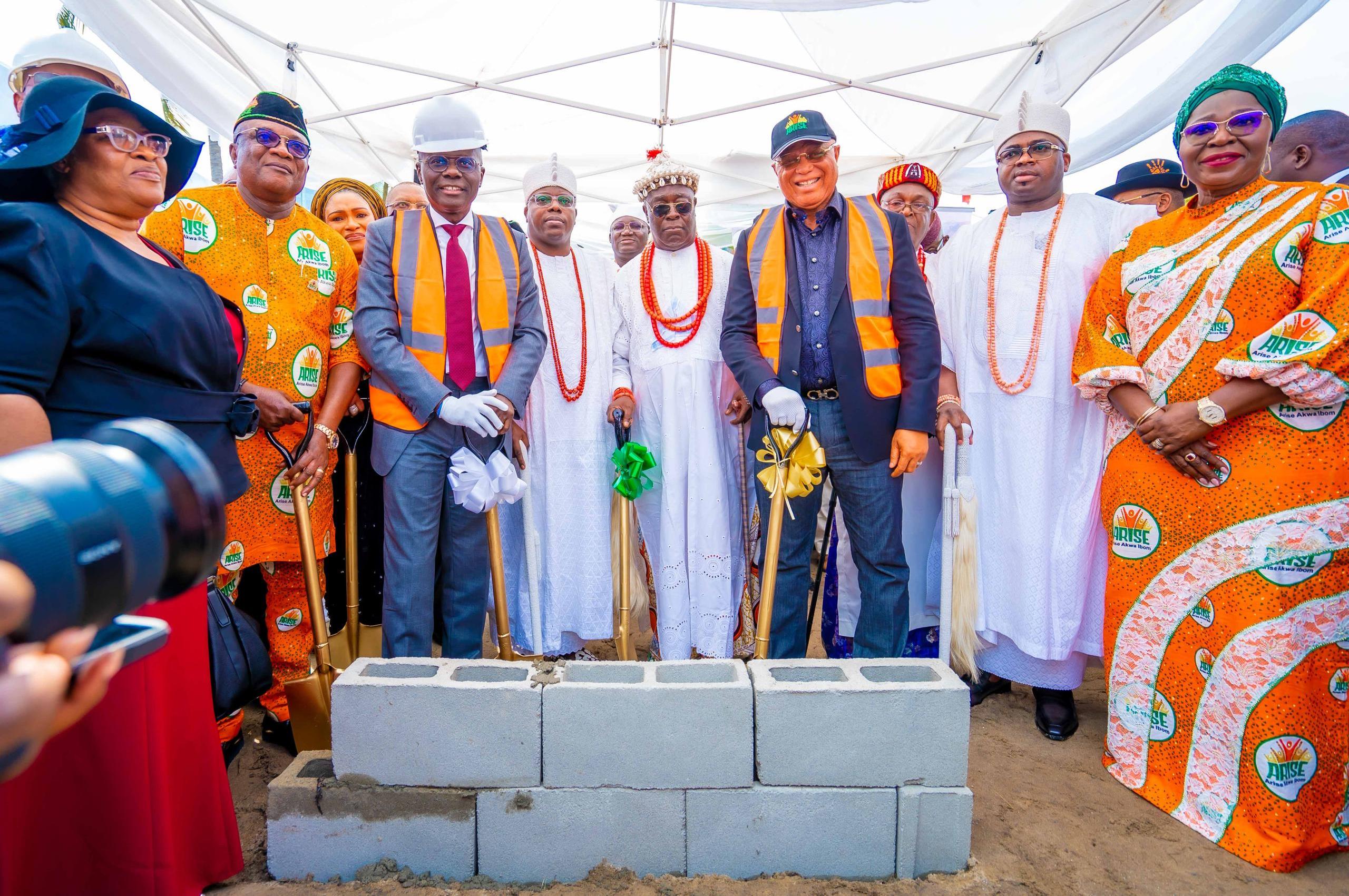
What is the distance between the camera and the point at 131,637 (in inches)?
32.3

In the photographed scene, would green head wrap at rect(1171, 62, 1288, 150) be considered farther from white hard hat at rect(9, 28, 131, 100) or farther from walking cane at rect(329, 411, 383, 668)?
white hard hat at rect(9, 28, 131, 100)

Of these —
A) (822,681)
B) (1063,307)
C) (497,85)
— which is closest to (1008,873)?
(822,681)

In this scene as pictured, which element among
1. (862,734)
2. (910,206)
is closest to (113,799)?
(862,734)

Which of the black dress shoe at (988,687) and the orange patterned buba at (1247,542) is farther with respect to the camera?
the black dress shoe at (988,687)

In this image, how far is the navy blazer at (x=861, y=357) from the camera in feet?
8.60

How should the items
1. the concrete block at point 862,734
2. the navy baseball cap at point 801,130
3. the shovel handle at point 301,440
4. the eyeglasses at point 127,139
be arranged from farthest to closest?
the navy baseball cap at point 801,130 < the shovel handle at point 301,440 < the concrete block at point 862,734 < the eyeglasses at point 127,139

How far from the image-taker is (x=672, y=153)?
8484 millimetres

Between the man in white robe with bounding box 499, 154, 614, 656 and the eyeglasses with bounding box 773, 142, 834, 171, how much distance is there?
1.13 metres

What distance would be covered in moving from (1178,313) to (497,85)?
5.81 m

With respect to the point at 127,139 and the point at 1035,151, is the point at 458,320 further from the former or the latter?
the point at 1035,151

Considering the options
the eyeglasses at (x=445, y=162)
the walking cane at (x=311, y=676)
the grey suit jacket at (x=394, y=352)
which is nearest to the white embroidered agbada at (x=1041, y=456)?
the grey suit jacket at (x=394, y=352)

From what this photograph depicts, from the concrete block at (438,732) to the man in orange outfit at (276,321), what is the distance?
0.90 metres

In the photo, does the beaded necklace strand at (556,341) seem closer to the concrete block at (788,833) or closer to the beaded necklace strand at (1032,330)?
the beaded necklace strand at (1032,330)

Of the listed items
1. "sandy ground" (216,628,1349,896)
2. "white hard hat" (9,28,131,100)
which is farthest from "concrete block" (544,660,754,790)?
"white hard hat" (9,28,131,100)
